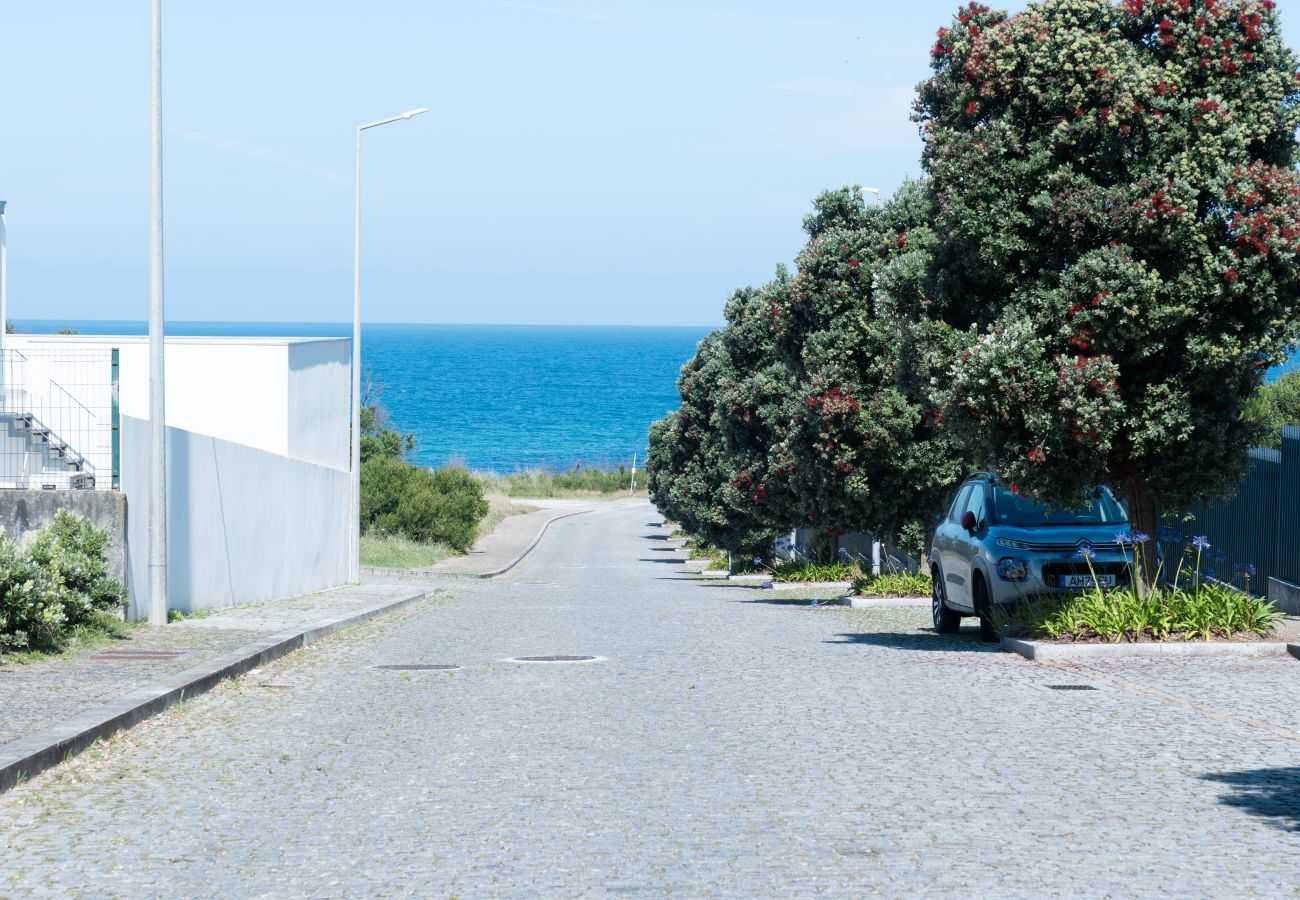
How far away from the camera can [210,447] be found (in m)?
19.7

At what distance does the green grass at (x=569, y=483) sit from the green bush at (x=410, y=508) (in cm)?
4235

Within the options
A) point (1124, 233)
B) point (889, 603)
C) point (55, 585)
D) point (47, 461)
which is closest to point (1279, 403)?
point (889, 603)

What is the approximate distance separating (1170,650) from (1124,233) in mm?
3702

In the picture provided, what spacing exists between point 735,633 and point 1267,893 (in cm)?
1216

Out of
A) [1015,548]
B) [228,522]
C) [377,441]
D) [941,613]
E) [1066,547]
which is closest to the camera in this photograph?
[1066,547]

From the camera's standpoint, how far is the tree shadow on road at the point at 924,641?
15242mm

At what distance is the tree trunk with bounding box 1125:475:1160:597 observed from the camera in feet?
47.0

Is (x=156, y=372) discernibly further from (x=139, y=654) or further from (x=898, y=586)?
(x=898, y=586)

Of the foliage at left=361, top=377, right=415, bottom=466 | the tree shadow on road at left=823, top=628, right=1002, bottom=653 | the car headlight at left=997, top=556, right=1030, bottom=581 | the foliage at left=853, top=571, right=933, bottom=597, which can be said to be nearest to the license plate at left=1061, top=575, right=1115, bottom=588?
the car headlight at left=997, top=556, right=1030, bottom=581

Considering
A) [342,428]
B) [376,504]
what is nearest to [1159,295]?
[342,428]

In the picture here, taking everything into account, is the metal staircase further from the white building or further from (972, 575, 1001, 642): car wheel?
(972, 575, 1001, 642): car wheel

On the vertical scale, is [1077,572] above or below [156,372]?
below

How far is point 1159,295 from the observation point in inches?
529

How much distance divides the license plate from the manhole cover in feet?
27.3
